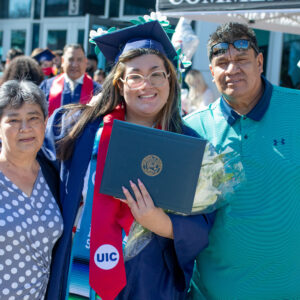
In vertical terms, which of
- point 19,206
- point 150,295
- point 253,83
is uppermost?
point 253,83

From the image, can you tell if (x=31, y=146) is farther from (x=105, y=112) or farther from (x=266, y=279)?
(x=266, y=279)

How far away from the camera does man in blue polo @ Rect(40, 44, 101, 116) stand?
5547mm

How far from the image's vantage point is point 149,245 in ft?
7.03

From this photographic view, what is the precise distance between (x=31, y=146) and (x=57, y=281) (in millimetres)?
659

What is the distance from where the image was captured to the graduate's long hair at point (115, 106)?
2209 millimetres

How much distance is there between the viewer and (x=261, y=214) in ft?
7.18

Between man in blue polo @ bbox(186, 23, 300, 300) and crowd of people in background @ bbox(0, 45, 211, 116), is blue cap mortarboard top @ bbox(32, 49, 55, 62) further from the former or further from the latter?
man in blue polo @ bbox(186, 23, 300, 300)

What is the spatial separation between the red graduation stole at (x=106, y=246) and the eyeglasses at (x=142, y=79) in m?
0.42

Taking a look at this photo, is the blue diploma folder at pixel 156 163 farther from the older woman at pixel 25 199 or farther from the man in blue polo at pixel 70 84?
Answer: the man in blue polo at pixel 70 84

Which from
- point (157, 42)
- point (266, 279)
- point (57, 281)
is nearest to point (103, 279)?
point (57, 281)

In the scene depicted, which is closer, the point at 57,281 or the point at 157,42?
the point at 57,281

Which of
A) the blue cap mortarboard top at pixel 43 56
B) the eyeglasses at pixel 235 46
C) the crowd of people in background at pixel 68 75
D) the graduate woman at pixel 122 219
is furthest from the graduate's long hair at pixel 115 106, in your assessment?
the blue cap mortarboard top at pixel 43 56

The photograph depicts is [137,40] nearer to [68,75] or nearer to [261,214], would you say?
[261,214]

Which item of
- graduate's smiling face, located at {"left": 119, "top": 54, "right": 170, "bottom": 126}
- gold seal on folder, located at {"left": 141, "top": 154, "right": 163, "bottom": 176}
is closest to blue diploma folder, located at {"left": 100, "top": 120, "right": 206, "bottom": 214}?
gold seal on folder, located at {"left": 141, "top": 154, "right": 163, "bottom": 176}
